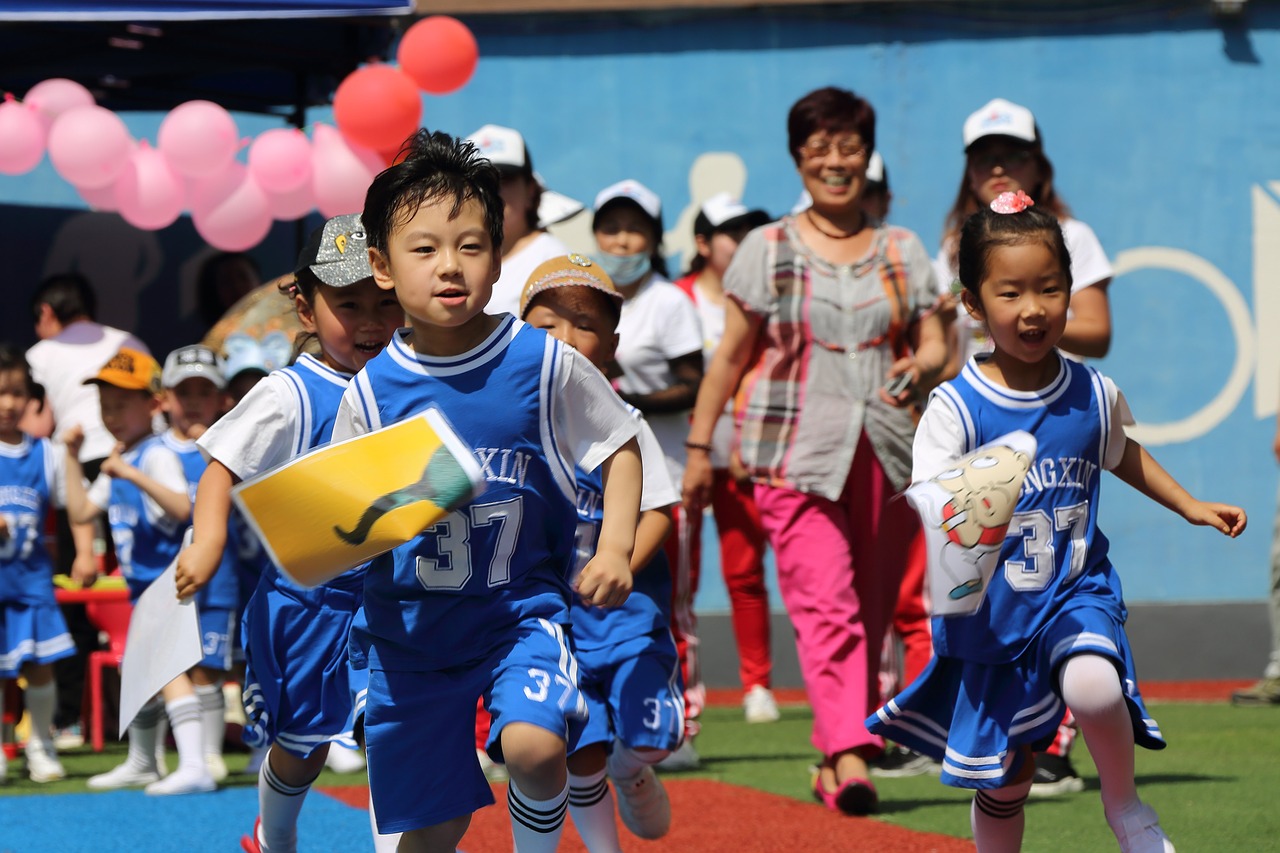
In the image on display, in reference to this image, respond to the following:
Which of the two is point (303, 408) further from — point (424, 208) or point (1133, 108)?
point (1133, 108)

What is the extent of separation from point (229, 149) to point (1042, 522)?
5600mm

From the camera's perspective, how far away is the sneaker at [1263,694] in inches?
316

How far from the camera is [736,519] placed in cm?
782

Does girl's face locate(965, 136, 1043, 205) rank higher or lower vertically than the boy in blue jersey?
higher

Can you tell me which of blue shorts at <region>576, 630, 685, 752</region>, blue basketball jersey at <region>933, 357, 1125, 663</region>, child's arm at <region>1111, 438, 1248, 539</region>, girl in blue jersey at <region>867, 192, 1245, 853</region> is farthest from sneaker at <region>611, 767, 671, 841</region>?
child's arm at <region>1111, 438, 1248, 539</region>

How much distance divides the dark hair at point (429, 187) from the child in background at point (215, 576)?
11.7 feet

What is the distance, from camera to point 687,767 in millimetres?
6484

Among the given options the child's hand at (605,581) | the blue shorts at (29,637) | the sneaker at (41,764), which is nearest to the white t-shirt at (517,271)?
the child's hand at (605,581)

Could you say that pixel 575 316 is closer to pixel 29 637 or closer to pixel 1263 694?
pixel 29 637

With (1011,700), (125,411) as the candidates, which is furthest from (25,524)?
(1011,700)

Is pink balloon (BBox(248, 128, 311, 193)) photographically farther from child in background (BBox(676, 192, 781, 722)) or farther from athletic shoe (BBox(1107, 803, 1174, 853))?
athletic shoe (BBox(1107, 803, 1174, 853))

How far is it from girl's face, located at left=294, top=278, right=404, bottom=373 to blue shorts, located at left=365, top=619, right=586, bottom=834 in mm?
976

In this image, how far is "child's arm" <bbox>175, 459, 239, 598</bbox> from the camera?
360 cm

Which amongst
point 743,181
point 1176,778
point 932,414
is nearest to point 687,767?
point 1176,778
